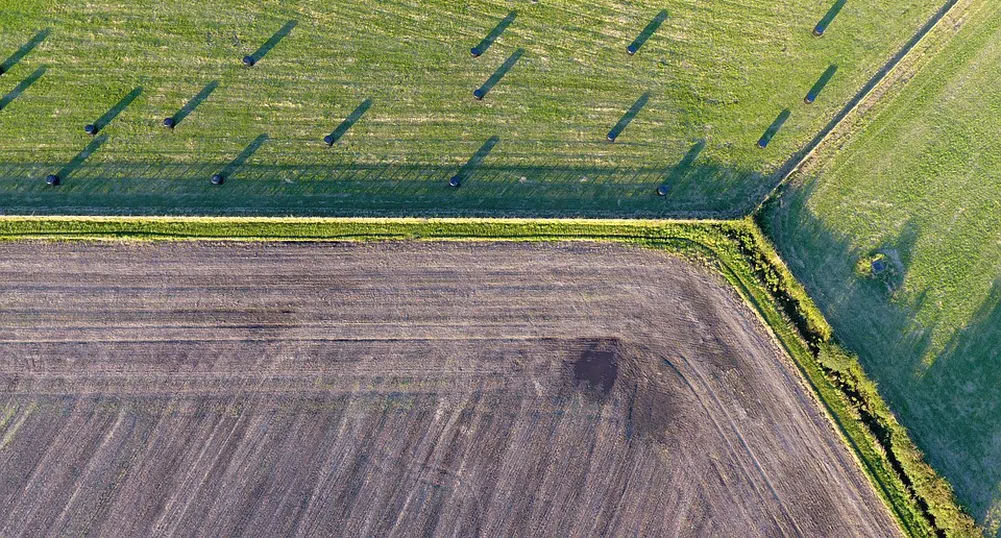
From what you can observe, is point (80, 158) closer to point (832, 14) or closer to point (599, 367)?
point (599, 367)

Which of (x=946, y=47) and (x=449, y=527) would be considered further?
(x=946, y=47)

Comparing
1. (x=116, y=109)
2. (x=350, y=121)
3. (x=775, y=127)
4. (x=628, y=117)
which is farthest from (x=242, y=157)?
(x=775, y=127)

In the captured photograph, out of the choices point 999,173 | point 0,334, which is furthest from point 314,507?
point 999,173

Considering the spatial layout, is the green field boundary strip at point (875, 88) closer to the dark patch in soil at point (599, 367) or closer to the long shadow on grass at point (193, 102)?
the dark patch in soil at point (599, 367)

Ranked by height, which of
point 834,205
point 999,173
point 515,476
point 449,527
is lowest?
point 449,527

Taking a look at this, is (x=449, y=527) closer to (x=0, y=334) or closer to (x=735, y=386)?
(x=735, y=386)

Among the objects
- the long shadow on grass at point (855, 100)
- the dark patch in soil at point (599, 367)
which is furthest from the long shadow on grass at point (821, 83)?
the dark patch in soil at point (599, 367)
